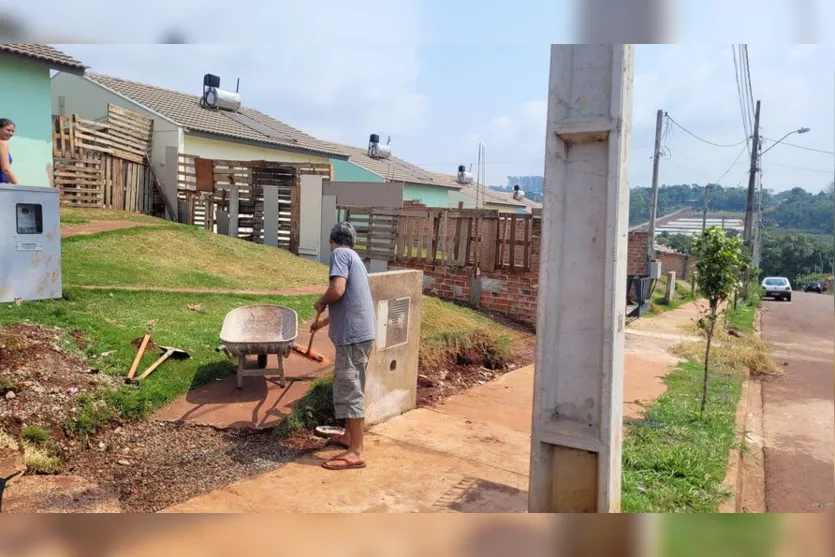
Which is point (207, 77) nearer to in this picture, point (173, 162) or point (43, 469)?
point (173, 162)

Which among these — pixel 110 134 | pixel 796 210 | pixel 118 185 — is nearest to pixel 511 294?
pixel 118 185

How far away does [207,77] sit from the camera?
19.7 m

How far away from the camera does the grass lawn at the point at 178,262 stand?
9258 mm

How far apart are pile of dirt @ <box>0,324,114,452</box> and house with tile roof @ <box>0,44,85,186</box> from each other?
8670mm

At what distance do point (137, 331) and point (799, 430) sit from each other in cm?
759

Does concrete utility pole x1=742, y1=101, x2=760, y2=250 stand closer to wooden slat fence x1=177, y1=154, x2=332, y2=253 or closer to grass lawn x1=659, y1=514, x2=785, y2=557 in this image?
wooden slat fence x1=177, y1=154, x2=332, y2=253

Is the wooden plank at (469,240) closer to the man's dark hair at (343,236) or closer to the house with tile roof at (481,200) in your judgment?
the man's dark hair at (343,236)

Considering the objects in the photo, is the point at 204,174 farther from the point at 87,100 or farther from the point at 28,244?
the point at 28,244

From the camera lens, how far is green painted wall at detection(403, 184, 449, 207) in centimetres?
3178

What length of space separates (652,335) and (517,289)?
11.7ft

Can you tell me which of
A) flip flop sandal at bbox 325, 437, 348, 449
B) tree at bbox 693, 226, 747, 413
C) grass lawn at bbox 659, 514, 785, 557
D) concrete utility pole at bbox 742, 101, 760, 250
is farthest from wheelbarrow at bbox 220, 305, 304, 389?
concrete utility pole at bbox 742, 101, 760, 250

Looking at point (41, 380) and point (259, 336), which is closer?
point (41, 380)

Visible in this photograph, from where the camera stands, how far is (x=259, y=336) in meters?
6.25

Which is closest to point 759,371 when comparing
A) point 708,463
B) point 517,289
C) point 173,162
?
point 517,289
